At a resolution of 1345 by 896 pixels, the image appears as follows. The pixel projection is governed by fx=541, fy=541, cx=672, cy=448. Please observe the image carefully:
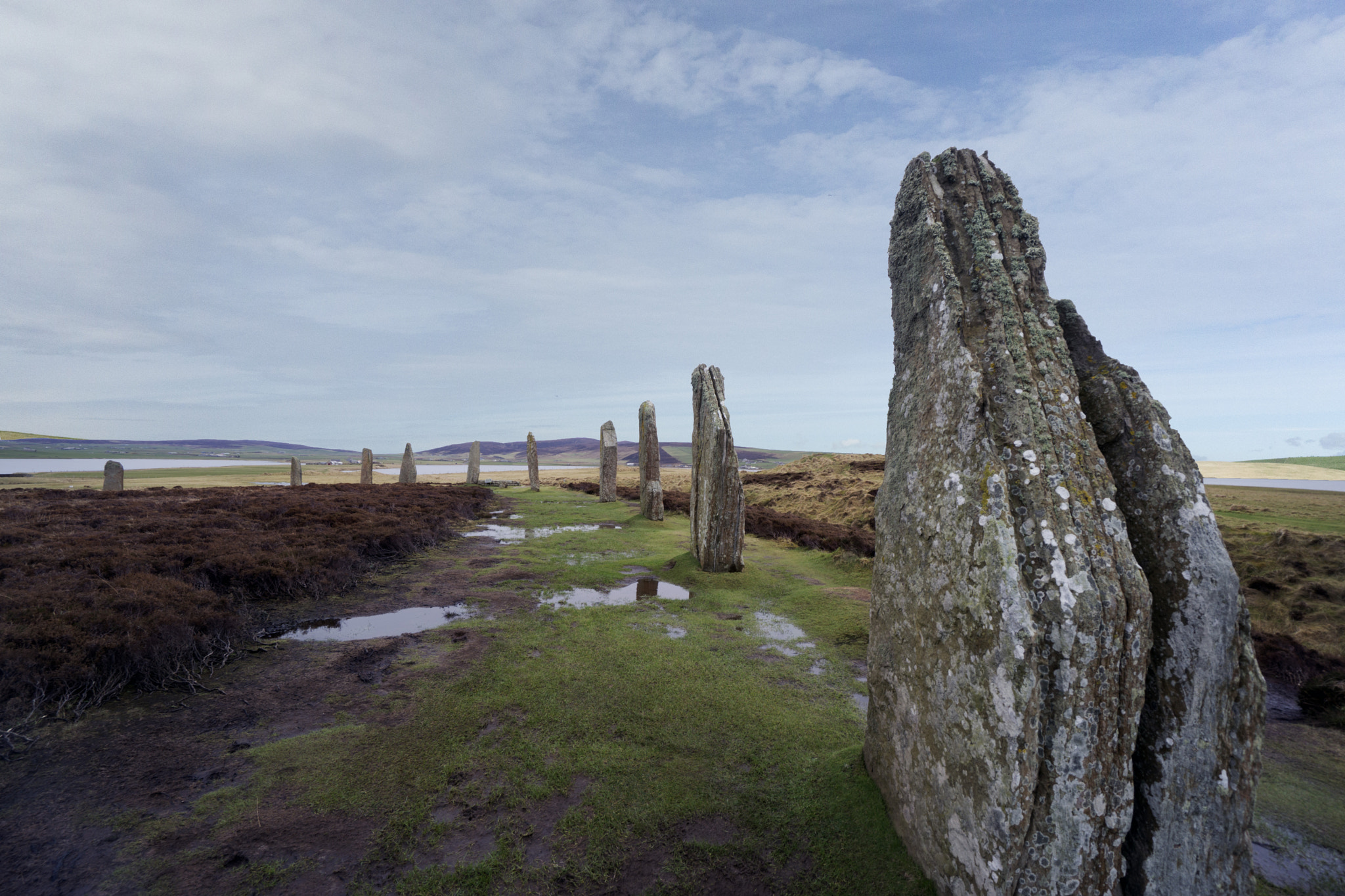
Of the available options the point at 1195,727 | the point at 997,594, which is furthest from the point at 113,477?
the point at 1195,727

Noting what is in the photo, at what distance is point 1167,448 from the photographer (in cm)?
316

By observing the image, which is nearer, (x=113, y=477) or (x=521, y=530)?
(x=521, y=530)

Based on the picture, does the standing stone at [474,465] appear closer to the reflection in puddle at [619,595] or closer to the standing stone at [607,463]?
the standing stone at [607,463]

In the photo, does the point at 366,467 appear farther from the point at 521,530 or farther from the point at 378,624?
the point at 378,624

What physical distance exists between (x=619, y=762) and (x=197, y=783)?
308cm

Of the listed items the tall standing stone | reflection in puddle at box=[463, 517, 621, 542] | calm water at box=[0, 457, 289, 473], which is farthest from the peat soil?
calm water at box=[0, 457, 289, 473]

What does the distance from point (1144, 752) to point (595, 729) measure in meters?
3.77

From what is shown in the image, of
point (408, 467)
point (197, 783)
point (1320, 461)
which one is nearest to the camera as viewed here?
point (197, 783)

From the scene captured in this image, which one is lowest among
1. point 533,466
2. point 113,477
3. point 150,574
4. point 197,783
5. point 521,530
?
point 197,783

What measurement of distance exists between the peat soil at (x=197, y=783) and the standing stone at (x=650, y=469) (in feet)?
36.4

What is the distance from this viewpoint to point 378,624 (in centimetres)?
753

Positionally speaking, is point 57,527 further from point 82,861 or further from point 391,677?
point 82,861

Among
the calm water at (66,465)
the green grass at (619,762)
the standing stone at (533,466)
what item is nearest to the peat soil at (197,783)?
the green grass at (619,762)

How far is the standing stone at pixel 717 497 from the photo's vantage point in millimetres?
10062
